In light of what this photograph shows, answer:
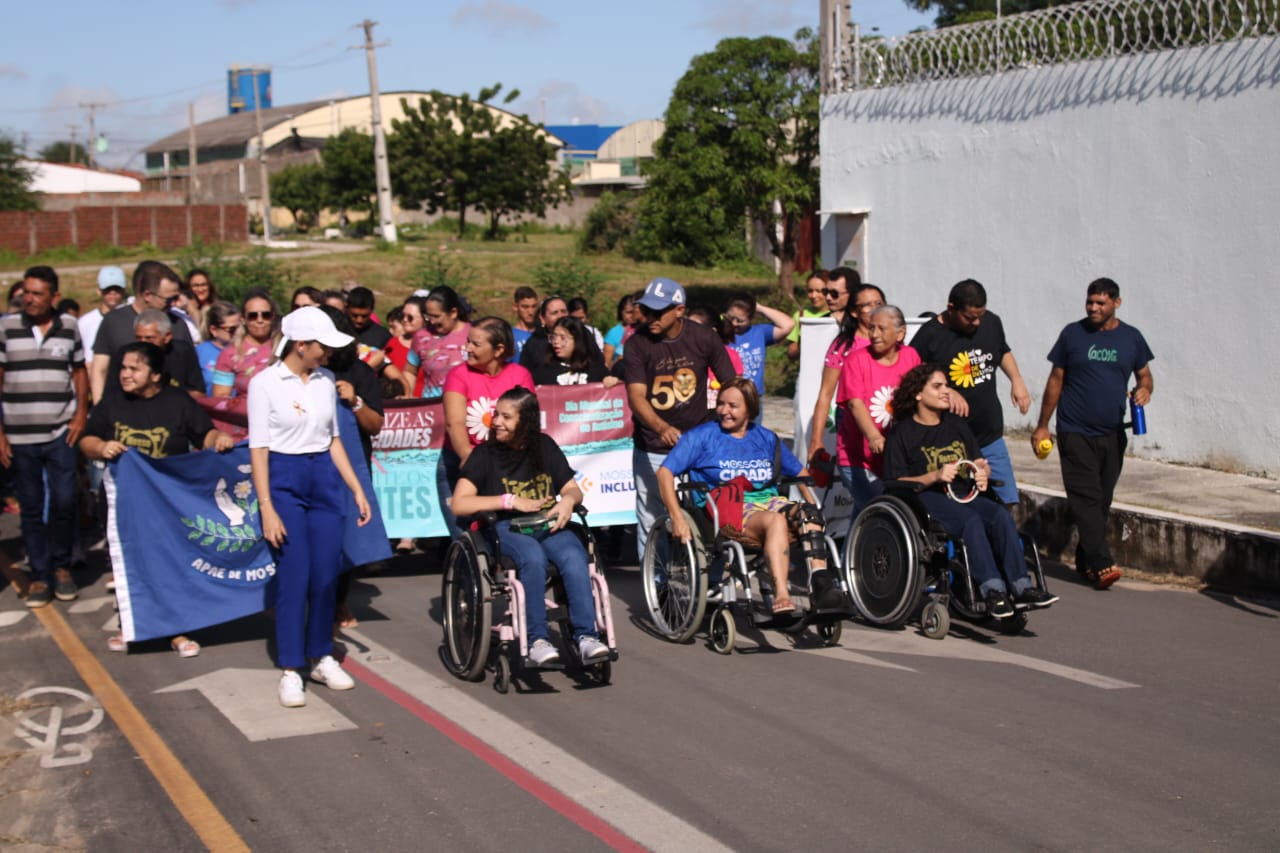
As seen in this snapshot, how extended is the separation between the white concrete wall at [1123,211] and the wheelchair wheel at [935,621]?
218 inches

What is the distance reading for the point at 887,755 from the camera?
6.17 meters

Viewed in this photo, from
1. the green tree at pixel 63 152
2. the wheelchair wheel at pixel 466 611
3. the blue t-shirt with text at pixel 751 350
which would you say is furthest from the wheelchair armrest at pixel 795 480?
the green tree at pixel 63 152

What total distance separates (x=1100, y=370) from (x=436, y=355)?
482 cm

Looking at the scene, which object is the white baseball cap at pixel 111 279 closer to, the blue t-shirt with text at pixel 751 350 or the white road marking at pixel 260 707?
the blue t-shirt with text at pixel 751 350

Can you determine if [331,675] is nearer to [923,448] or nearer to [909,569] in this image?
[909,569]

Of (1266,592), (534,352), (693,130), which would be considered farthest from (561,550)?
(693,130)

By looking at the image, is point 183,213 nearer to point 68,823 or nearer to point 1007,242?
point 1007,242

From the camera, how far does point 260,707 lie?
23.7ft

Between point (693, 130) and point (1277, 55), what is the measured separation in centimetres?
2161

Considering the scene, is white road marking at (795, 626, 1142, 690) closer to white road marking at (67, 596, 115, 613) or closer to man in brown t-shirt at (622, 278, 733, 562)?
man in brown t-shirt at (622, 278, 733, 562)

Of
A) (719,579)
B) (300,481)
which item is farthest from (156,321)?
(719,579)

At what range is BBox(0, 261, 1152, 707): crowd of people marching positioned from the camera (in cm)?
744

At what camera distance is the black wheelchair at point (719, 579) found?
26.2 ft

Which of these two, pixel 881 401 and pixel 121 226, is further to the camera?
pixel 121 226
